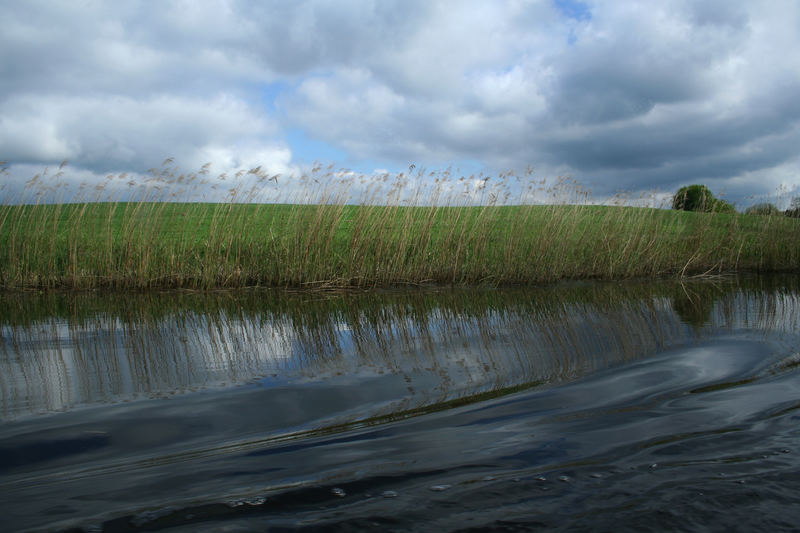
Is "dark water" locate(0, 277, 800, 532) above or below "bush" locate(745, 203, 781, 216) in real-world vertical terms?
below

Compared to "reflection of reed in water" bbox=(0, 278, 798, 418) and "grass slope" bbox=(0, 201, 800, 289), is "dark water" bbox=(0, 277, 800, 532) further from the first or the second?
"grass slope" bbox=(0, 201, 800, 289)

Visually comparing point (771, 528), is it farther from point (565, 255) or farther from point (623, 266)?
point (623, 266)

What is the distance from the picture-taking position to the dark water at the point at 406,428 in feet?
3.98

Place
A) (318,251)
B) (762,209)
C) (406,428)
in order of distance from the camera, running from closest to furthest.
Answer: (406,428) → (318,251) → (762,209)

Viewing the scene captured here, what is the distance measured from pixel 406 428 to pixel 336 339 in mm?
1831

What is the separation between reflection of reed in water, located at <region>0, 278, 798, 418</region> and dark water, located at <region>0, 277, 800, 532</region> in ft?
0.07

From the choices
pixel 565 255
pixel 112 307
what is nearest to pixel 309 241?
pixel 112 307

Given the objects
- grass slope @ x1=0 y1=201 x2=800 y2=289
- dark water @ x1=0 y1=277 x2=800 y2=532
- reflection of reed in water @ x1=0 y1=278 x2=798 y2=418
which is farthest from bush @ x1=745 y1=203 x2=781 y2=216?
dark water @ x1=0 y1=277 x2=800 y2=532

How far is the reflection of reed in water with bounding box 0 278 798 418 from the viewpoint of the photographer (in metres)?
2.47

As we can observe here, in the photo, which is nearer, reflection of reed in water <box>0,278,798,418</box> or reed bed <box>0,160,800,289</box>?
reflection of reed in water <box>0,278,798,418</box>

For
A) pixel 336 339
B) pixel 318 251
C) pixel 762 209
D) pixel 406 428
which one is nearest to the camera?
pixel 406 428

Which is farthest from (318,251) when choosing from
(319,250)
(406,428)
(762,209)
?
(762,209)

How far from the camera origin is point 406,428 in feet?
5.72

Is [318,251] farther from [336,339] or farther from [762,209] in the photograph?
[762,209]
